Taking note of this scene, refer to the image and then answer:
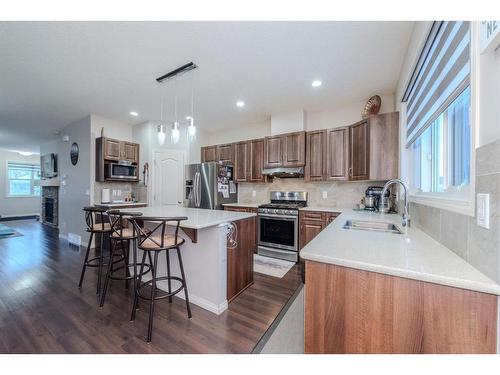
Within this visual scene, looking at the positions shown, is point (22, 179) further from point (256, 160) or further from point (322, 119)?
point (322, 119)

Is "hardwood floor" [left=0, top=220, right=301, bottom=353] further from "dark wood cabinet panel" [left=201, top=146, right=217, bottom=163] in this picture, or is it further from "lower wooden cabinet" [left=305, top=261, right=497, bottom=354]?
"dark wood cabinet panel" [left=201, top=146, right=217, bottom=163]

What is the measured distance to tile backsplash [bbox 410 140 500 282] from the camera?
719 millimetres

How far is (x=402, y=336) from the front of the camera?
840 millimetres

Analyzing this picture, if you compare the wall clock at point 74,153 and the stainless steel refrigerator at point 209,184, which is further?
the wall clock at point 74,153

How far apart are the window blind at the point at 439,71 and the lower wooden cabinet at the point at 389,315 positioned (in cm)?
102

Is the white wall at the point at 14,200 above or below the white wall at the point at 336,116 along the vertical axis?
below

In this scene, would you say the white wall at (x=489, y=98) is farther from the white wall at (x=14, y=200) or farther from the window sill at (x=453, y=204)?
the white wall at (x=14, y=200)

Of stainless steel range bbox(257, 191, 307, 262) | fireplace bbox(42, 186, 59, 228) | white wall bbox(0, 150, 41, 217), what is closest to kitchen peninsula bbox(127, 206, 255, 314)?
stainless steel range bbox(257, 191, 307, 262)

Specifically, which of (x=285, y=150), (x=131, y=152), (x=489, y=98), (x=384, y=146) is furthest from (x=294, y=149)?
(x=131, y=152)

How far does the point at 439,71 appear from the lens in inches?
51.7

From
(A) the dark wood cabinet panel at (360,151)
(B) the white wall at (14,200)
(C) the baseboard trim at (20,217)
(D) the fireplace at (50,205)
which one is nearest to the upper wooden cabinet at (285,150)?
(A) the dark wood cabinet panel at (360,151)

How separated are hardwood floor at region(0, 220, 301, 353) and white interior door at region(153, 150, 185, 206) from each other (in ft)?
6.62

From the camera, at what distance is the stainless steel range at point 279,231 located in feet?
11.1

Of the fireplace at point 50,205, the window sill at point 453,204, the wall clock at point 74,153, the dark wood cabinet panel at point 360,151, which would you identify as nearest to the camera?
the window sill at point 453,204
